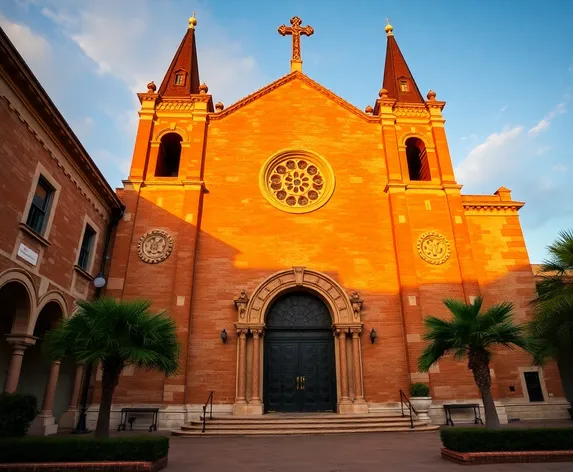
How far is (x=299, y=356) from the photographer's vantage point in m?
18.4

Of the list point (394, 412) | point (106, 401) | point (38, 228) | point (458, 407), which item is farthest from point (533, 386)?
point (38, 228)

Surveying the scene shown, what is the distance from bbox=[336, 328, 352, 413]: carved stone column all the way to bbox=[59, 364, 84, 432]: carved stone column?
1041 centimetres

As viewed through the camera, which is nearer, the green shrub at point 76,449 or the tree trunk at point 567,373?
the green shrub at point 76,449

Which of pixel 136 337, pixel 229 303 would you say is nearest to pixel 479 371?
pixel 136 337

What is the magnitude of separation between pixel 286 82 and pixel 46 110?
14.1 metres

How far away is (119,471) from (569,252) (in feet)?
49.8

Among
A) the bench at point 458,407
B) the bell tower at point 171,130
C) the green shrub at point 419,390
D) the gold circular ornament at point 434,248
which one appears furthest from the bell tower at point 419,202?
the bell tower at point 171,130

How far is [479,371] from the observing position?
1135 cm

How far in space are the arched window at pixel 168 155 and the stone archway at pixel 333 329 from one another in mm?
8967

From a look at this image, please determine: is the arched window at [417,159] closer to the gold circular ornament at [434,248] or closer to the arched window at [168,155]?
the gold circular ornament at [434,248]

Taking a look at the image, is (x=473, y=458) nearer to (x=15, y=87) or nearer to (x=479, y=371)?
(x=479, y=371)

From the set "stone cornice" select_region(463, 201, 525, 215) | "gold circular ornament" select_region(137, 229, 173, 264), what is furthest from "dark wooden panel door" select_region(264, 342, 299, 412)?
"stone cornice" select_region(463, 201, 525, 215)

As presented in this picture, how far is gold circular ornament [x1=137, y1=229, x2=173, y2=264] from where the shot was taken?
62.1ft

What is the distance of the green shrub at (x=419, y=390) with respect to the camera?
1645 cm
